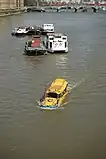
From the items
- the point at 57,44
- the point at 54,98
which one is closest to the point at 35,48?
the point at 57,44

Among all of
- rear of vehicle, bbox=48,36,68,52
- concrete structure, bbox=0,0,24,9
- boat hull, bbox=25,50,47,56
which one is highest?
rear of vehicle, bbox=48,36,68,52

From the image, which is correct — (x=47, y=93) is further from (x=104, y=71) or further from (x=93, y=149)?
(x=104, y=71)

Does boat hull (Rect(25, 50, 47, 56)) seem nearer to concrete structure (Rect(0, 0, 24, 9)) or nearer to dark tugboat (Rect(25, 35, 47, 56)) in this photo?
dark tugboat (Rect(25, 35, 47, 56))

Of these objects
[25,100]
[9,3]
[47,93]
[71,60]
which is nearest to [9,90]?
[25,100]

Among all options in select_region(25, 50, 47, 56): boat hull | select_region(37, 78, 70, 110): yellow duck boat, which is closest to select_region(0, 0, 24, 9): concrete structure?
select_region(25, 50, 47, 56): boat hull

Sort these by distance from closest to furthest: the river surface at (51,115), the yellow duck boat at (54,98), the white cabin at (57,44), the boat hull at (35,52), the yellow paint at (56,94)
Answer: the river surface at (51,115), the yellow duck boat at (54,98), the yellow paint at (56,94), the boat hull at (35,52), the white cabin at (57,44)

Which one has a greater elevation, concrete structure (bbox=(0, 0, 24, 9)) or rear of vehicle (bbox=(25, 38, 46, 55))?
rear of vehicle (bbox=(25, 38, 46, 55))

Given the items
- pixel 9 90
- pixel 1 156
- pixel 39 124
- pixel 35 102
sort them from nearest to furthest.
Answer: pixel 1 156 → pixel 39 124 → pixel 35 102 → pixel 9 90

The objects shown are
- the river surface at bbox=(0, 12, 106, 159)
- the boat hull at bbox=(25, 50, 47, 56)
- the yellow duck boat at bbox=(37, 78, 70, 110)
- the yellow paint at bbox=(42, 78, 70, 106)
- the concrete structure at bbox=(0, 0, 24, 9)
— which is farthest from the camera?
the concrete structure at bbox=(0, 0, 24, 9)

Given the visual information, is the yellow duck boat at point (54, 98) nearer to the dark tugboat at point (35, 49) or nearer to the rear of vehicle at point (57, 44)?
the dark tugboat at point (35, 49)

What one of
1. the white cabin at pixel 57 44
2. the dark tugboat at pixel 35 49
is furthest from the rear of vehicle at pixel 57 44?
the dark tugboat at pixel 35 49

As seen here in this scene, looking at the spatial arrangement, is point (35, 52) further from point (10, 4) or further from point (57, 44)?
point (10, 4)
